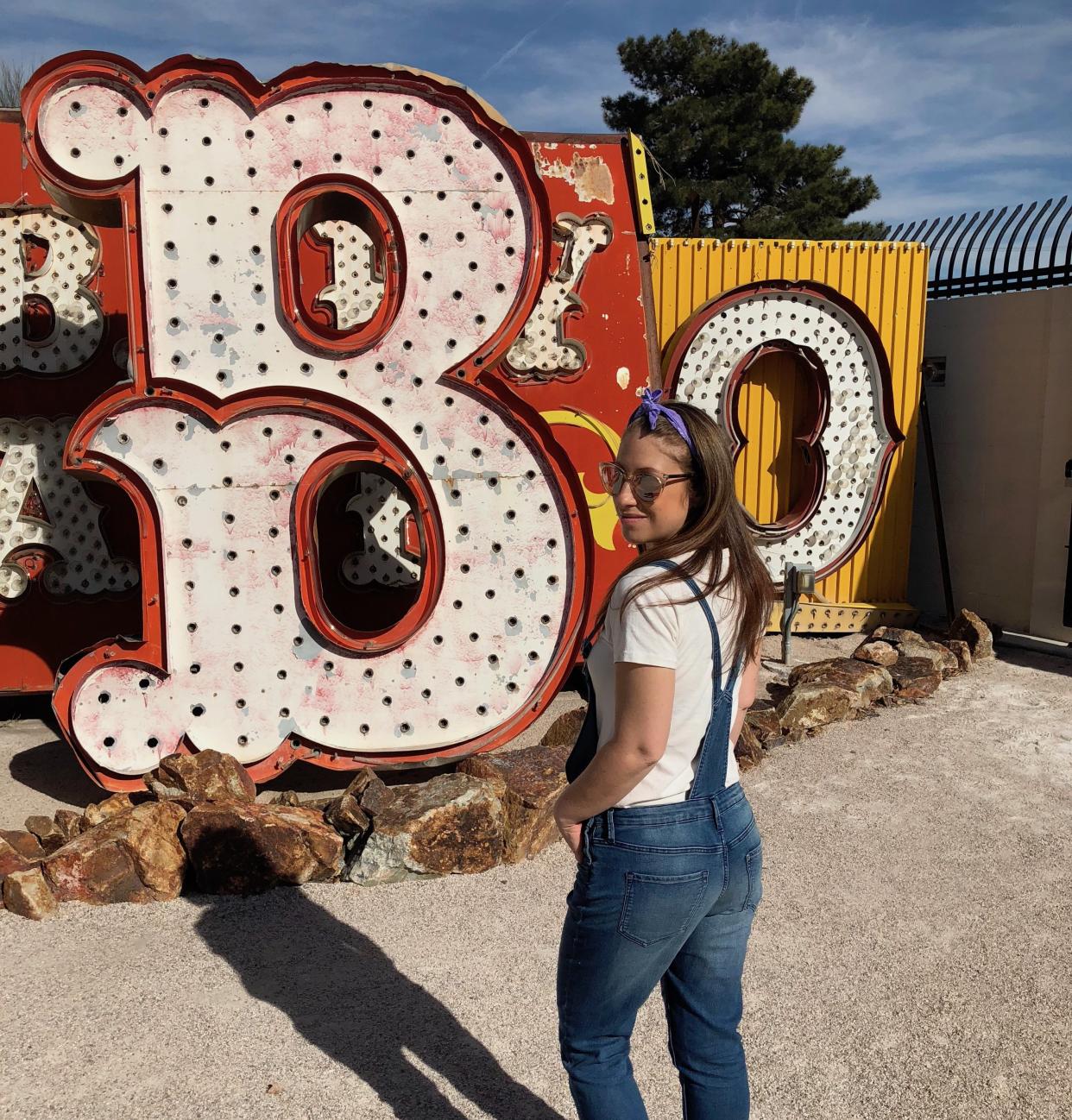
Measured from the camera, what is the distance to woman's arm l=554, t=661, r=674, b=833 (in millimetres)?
1896

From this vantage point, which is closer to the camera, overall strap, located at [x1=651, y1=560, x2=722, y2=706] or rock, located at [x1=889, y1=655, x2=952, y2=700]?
overall strap, located at [x1=651, y1=560, x2=722, y2=706]

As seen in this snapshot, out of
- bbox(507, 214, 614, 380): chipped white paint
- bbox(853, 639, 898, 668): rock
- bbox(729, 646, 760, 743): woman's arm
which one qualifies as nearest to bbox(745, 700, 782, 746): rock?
bbox(853, 639, 898, 668): rock

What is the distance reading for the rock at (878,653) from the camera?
719 centimetres

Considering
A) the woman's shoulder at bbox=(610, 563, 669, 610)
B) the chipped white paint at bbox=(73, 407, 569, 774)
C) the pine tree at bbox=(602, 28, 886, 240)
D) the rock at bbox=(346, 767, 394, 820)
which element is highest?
the pine tree at bbox=(602, 28, 886, 240)

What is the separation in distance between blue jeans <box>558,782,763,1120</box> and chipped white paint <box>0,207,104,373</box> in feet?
18.3

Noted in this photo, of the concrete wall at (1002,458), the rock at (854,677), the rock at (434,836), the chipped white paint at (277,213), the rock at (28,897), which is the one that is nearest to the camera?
the rock at (28,897)

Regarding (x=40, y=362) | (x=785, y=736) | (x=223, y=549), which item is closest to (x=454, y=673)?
(x=223, y=549)

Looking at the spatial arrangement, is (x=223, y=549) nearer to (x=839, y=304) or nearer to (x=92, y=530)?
(x=92, y=530)

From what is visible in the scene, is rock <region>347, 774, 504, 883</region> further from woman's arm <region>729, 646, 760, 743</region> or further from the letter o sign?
the letter o sign

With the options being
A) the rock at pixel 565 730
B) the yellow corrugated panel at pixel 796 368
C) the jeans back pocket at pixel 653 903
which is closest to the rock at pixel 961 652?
the yellow corrugated panel at pixel 796 368

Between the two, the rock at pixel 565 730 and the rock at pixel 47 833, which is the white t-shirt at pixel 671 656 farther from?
the rock at pixel 565 730

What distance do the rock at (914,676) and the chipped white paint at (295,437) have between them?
9.15 ft

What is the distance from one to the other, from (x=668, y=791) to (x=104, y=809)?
355cm

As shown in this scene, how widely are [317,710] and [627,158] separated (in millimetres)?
4050
